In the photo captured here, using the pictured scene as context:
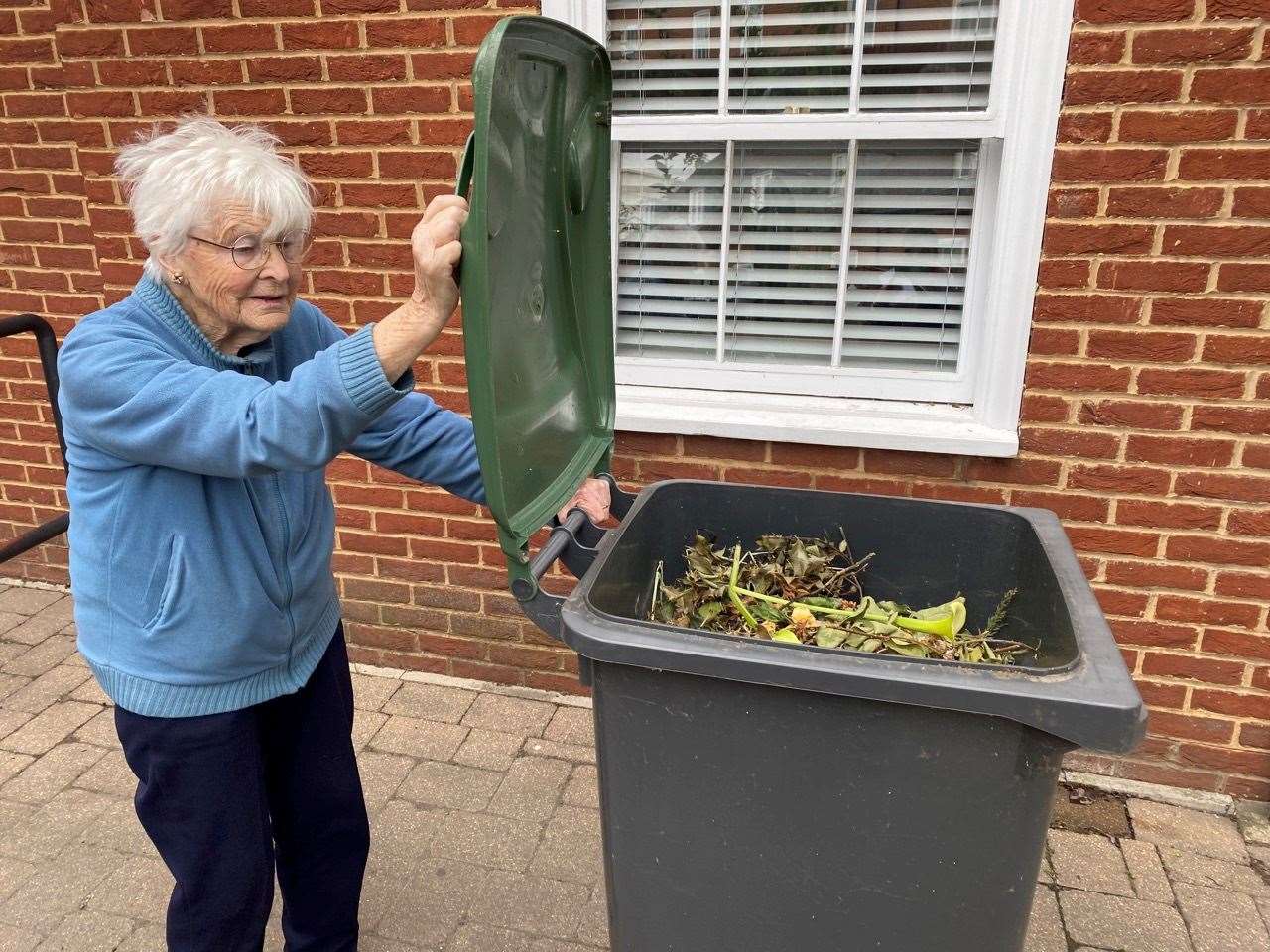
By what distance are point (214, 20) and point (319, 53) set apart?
36cm

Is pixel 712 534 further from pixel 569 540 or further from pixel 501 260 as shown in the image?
pixel 501 260

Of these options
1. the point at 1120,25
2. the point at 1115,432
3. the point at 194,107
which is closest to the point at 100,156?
the point at 194,107

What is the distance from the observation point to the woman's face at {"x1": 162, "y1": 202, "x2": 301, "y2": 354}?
1527mm

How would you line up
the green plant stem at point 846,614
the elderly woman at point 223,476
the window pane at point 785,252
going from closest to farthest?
1. the elderly woman at point 223,476
2. the green plant stem at point 846,614
3. the window pane at point 785,252

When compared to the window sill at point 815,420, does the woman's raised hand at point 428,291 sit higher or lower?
higher

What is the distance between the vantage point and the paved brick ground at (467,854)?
2.33 meters

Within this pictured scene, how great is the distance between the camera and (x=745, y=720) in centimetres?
130

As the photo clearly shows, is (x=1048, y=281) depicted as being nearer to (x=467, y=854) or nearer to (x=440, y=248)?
(x=440, y=248)

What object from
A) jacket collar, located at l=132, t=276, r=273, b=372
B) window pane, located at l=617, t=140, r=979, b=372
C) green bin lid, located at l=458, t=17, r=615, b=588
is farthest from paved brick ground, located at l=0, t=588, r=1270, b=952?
jacket collar, located at l=132, t=276, r=273, b=372

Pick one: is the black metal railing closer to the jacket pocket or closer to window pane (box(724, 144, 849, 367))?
the jacket pocket

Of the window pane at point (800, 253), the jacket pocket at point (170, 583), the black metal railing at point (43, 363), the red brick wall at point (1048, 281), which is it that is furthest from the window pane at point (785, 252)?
the black metal railing at point (43, 363)

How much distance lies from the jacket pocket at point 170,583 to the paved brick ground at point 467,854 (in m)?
1.17

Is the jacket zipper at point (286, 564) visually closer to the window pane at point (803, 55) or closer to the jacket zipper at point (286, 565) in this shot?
the jacket zipper at point (286, 565)

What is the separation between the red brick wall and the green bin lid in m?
Result: 1.11
